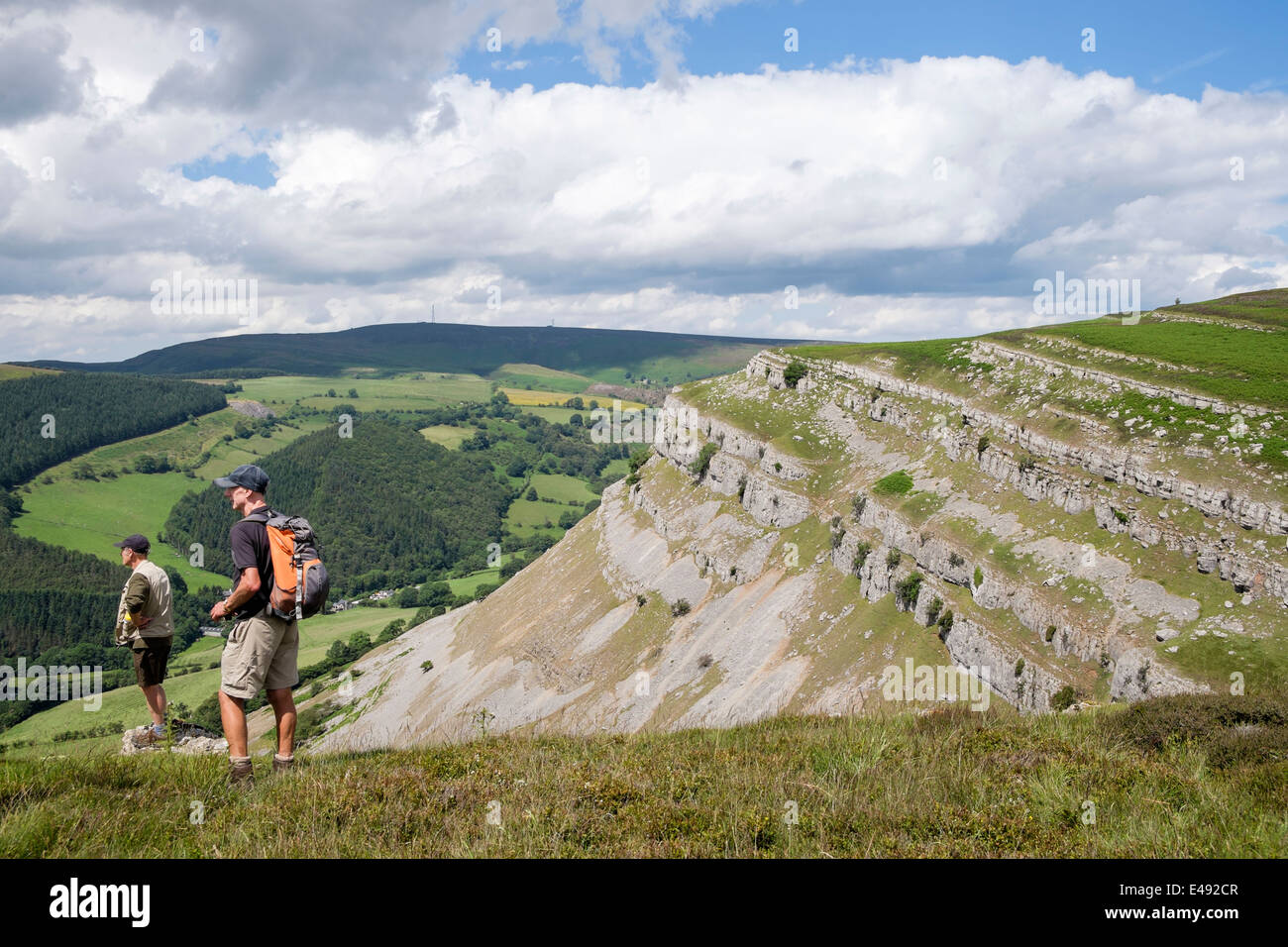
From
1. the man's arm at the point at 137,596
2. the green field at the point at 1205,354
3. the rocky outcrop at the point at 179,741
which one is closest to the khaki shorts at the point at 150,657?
the man's arm at the point at 137,596

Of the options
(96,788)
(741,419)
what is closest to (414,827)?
(96,788)

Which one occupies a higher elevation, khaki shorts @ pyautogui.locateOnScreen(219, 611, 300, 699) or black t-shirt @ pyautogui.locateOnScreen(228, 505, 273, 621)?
black t-shirt @ pyautogui.locateOnScreen(228, 505, 273, 621)

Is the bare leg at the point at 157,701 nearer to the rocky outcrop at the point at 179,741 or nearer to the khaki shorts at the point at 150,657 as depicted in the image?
the khaki shorts at the point at 150,657

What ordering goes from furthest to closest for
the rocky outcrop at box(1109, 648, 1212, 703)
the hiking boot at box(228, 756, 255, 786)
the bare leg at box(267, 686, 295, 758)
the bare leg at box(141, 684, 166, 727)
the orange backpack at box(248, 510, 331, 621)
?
1. the rocky outcrop at box(1109, 648, 1212, 703)
2. the bare leg at box(141, 684, 166, 727)
3. the bare leg at box(267, 686, 295, 758)
4. the orange backpack at box(248, 510, 331, 621)
5. the hiking boot at box(228, 756, 255, 786)

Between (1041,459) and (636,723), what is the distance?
5498 centimetres

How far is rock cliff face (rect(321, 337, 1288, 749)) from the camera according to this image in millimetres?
59156

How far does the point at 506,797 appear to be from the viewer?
799 cm

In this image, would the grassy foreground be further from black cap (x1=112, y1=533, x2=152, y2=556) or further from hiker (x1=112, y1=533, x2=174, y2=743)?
black cap (x1=112, y1=533, x2=152, y2=556)

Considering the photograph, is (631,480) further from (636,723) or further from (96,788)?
(96,788)

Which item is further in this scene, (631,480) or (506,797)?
(631,480)

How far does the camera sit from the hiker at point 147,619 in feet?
45.7

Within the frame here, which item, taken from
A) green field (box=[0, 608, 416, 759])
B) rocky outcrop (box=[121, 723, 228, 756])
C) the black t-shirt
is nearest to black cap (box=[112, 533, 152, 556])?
rocky outcrop (box=[121, 723, 228, 756])

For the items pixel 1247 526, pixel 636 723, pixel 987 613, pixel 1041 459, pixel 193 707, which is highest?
pixel 1041 459
